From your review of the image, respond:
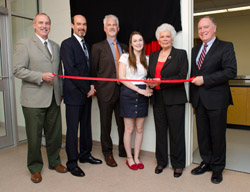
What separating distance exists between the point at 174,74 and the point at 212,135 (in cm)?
79

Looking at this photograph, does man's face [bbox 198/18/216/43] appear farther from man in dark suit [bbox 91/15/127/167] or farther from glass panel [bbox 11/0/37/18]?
glass panel [bbox 11/0/37/18]

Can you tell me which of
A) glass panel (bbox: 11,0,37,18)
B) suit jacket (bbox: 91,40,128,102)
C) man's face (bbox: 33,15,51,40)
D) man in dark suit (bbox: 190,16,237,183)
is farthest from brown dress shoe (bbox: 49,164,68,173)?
glass panel (bbox: 11,0,37,18)

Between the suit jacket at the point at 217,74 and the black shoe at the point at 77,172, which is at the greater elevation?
the suit jacket at the point at 217,74

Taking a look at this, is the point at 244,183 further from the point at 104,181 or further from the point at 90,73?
the point at 90,73

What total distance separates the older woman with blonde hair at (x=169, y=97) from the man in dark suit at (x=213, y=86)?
0.16 meters

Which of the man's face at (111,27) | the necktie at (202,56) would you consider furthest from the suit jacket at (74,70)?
the necktie at (202,56)

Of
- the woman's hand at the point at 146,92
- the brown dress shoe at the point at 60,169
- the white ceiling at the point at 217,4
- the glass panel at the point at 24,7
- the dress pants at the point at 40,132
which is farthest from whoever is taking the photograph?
the white ceiling at the point at 217,4

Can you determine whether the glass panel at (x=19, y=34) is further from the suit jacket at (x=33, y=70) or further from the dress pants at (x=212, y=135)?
the dress pants at (x=212, y=135)

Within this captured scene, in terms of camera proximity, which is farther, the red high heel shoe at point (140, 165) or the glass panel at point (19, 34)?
the glass panel at point (19, 34)

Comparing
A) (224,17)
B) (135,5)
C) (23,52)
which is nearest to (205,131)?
(135,5)

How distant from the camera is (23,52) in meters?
2.46

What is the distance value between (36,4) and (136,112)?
9.35 feet

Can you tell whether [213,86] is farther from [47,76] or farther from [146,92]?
[47,76]

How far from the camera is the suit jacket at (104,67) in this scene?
9.49ft
